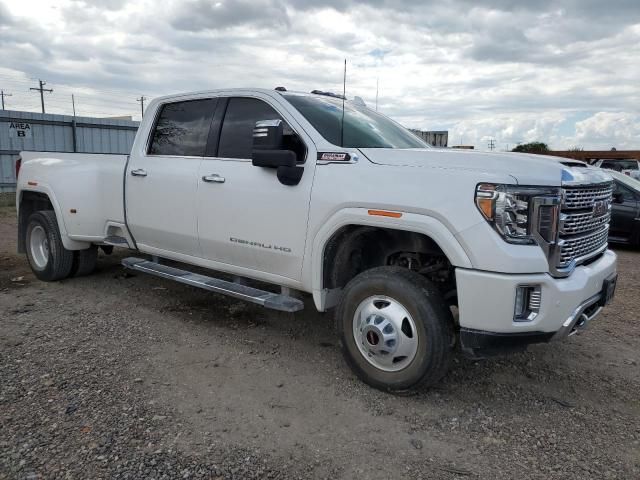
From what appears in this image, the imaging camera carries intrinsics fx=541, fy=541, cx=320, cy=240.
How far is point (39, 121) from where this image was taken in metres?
17.6

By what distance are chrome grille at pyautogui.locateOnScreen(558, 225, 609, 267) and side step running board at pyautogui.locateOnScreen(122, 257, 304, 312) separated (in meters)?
1.83

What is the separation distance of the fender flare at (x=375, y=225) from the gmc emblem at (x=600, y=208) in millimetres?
1120

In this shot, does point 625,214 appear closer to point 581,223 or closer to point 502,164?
point 581,223

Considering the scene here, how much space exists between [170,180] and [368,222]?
219cm

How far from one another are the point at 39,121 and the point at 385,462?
18.2m

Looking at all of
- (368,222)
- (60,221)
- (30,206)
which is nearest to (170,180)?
(60,221)

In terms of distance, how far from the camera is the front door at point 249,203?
3.97 meters

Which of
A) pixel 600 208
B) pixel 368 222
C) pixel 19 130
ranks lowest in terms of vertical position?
pixel 368 222

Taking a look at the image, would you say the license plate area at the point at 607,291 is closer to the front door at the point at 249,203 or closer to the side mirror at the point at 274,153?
the front door at the point at 249,203

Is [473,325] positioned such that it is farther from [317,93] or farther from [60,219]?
[60,219]

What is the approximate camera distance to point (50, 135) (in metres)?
18.1

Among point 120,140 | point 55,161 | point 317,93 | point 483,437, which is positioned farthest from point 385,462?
point 120,140

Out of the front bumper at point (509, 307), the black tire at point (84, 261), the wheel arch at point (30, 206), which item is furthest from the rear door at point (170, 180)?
the front bumper at point (509, 307)

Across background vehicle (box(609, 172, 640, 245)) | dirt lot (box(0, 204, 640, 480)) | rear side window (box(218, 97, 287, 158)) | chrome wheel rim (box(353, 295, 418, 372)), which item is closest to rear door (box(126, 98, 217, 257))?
rear side window (box(218, 97, 287, 158))
